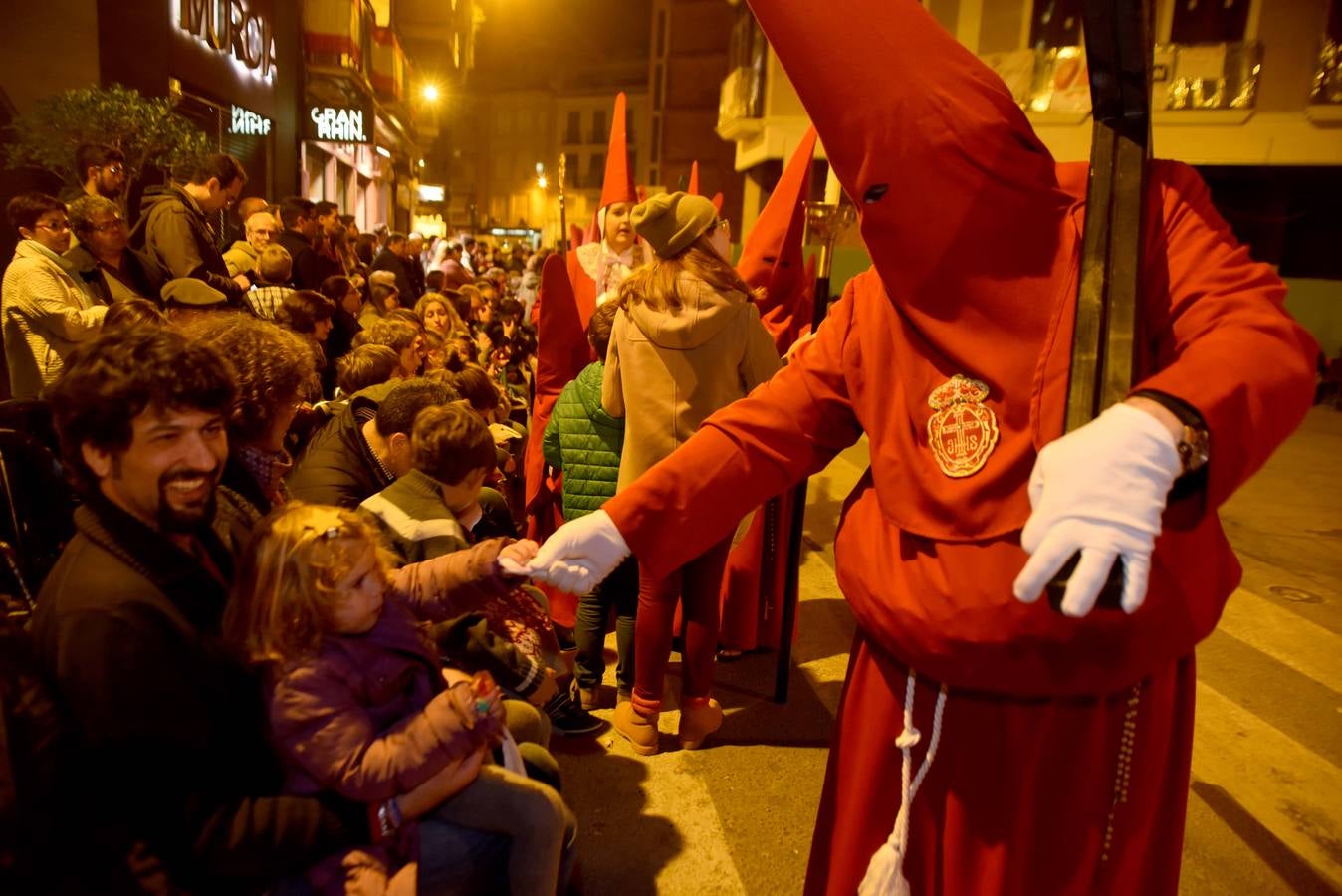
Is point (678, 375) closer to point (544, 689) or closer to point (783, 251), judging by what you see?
point (544, 689)

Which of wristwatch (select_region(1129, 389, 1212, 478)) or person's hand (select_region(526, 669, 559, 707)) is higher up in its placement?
wristwatch (select_region(1129, 389, 1212, 478))

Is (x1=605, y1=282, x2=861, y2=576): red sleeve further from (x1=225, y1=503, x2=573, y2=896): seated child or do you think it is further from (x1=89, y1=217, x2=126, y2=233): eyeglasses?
(x1=89, y1=217, x2=126, y2=233): eyeglasses

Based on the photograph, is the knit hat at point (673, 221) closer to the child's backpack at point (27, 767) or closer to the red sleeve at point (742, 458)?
the red sleeve at point (742, 458)

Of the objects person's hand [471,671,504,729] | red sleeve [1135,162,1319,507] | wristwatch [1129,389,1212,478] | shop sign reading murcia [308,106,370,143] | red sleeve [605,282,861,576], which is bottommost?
person's hand [471,671,504,729]

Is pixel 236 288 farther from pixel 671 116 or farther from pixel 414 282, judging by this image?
pixel 671 116

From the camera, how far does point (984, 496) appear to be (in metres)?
1.39

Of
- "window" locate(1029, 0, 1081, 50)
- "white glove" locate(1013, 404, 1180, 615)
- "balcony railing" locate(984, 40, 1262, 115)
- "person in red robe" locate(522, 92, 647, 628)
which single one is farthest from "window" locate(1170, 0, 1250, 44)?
"white glove" locate(1013, 404, 1180, 615)

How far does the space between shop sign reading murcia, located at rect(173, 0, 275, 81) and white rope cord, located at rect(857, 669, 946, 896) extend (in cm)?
1097

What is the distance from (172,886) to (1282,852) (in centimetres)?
317

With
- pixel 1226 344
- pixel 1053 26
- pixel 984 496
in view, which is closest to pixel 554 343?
pixel 984 496

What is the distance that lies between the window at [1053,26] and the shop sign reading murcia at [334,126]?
13478 millimetres

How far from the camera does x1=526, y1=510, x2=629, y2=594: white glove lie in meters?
1.68

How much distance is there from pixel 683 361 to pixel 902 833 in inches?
71.0

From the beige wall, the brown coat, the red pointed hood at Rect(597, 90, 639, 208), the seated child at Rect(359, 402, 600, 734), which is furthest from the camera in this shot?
the beige wall
